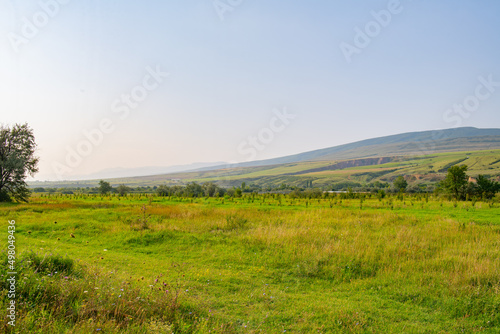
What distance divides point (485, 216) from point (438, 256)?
43.5ft

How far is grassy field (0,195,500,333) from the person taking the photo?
5.36 m

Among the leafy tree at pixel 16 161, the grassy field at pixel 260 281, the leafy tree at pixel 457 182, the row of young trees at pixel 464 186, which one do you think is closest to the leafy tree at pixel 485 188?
the row of young trees at pixel 464 186

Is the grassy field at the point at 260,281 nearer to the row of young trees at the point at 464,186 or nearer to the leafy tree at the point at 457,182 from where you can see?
the leafy tree at the point at 457,182

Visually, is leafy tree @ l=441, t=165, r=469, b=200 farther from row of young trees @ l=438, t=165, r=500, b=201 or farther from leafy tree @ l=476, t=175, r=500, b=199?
leafy tree @ l=476, t=175, r=500, b=199

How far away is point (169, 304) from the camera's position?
18.9ft

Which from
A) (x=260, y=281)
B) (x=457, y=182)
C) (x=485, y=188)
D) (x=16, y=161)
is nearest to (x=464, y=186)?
(x=457, y=182)

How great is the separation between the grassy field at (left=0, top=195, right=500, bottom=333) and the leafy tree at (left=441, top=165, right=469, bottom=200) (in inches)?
897

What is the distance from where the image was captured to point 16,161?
3316 centimetres

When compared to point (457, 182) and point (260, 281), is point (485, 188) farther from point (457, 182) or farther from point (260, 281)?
point (260, 281)

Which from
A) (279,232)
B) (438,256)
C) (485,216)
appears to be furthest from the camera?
(485,216)

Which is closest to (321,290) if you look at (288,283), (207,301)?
(288,283)

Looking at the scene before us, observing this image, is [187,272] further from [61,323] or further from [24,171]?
[24,171]

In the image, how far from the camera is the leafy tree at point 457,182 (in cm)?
3406

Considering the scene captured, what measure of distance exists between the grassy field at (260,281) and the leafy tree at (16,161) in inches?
950
